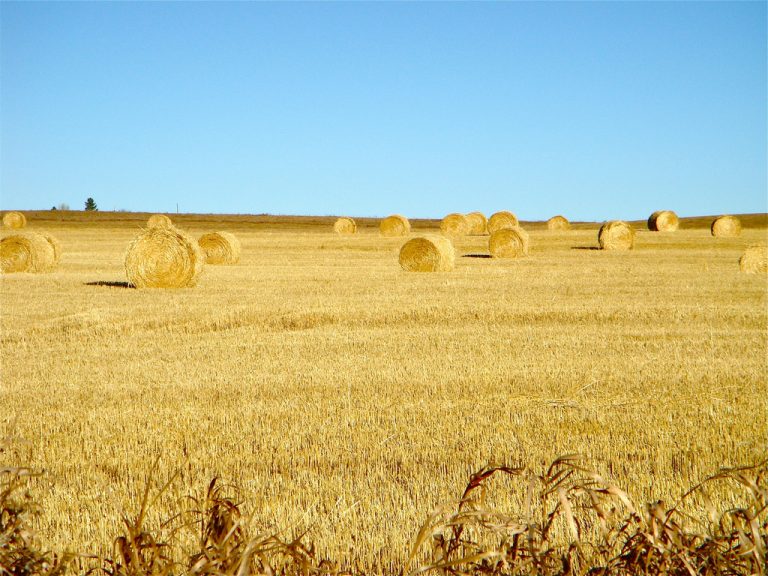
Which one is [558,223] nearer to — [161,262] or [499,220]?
[499,220]

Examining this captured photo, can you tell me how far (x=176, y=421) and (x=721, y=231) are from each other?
40750 mm

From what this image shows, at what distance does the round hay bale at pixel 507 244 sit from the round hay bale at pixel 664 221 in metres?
19.7

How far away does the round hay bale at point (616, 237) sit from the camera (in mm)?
34875

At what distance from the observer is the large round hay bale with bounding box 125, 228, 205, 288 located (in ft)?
62.6

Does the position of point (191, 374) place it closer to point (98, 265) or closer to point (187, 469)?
point (187, 469)

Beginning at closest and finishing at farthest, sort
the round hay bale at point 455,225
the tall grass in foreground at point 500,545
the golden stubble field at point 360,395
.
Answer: the tall grass in foreground at point 500,545 → the golden stubble field at point 360,395 → the round hay bale at point 455,225

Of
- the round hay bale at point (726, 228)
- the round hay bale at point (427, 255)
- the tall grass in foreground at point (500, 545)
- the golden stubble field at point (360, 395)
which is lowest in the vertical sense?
the golden stubble field at point (360, 395)

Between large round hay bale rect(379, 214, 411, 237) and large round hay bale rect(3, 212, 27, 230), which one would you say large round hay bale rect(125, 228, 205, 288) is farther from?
large round hay bale rect(3, 212, 27, 230)

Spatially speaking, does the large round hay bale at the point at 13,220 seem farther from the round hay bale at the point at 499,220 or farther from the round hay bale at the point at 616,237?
the round hay bale at the point at 616,237

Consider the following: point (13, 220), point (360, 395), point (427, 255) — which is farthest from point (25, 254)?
point (13, 220)

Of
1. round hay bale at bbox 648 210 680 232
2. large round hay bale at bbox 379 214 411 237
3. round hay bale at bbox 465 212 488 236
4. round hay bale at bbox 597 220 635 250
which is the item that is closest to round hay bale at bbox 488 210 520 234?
round hay bale at bbox 465 212 488 236

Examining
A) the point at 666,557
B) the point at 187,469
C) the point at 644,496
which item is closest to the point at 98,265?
the point at 187,469

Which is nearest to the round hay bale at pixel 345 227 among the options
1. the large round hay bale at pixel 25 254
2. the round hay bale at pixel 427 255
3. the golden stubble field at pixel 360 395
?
the round hay bale at pixel 427 255

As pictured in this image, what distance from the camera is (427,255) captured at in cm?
2431
